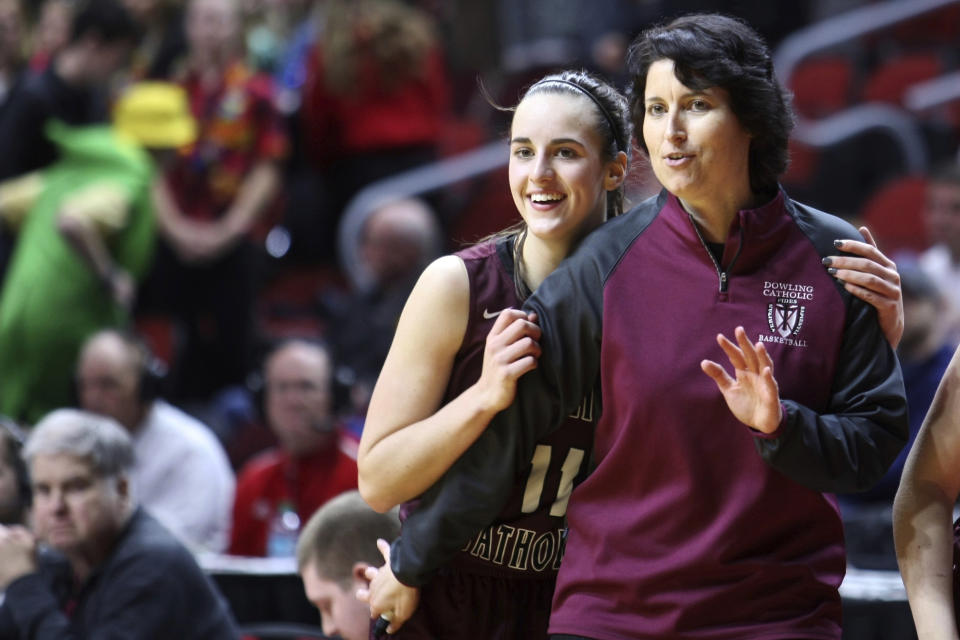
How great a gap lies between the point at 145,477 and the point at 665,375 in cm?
381

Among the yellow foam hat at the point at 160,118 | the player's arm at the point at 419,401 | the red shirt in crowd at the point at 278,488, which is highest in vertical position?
the yellow foam hat at the point at 160,118

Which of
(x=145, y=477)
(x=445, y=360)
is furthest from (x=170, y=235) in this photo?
(x=445, y=360)

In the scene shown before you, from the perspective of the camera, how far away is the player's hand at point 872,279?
2434 millimetres

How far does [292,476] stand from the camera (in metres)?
5.66

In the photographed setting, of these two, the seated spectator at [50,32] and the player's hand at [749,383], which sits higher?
the seated spectator at [50,32]

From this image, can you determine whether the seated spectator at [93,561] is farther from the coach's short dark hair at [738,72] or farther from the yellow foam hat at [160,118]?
the yellow foam hat at [160,118]

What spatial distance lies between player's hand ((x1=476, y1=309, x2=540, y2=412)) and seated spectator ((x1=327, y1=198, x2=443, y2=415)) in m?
3.91

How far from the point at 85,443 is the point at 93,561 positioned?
0.99ft

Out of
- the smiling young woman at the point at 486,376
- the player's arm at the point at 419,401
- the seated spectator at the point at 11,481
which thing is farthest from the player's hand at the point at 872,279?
the seated spectator at the point at 11,481

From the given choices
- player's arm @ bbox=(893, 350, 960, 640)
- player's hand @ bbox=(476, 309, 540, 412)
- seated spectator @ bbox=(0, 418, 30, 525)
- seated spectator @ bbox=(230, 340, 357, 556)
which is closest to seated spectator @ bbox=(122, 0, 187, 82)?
seated spectator @ bbox=(230, 340, 357, 556)

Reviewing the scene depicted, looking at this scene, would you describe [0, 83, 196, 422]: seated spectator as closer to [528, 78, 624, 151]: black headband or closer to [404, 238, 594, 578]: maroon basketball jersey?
[404, 238, 594, 578]: maroon basketball jersey

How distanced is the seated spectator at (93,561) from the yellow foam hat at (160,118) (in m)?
3.62

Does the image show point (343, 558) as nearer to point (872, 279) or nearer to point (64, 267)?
point (872, 279)

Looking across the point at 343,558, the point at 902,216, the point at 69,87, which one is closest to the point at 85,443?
the point at 343,558
